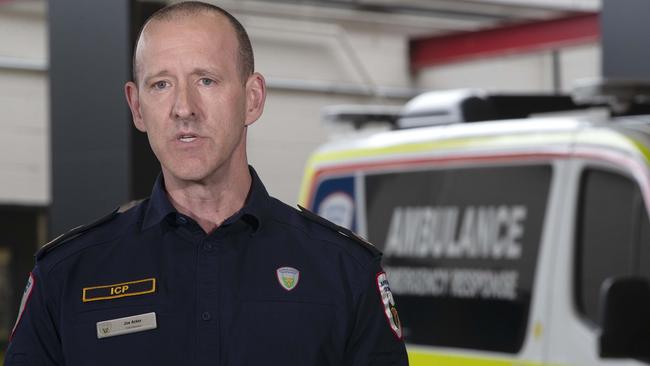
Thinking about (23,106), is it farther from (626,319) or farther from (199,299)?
(199,299)

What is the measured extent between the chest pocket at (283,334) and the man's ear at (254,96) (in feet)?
1.00

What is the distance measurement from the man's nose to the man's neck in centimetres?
12

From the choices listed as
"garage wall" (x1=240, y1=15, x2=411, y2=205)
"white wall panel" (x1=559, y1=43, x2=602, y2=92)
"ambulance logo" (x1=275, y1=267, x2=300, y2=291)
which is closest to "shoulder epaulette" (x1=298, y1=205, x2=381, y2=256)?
"ambulance logo" (x1=275, y1=267, x2=300, y2=291)

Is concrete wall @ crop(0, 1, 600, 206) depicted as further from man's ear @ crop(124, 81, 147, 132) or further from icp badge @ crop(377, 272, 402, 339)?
icp badge @ crop(377, 272, 402, 339)

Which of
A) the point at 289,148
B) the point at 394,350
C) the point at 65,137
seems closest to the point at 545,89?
the point at 289,148

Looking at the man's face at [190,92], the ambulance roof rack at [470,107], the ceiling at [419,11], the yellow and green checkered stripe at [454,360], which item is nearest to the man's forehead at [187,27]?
the man's face at [190,92]

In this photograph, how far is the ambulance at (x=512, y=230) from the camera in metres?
5.46

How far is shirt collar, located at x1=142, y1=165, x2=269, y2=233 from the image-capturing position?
7.62 ft

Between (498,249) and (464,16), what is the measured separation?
1210 cm

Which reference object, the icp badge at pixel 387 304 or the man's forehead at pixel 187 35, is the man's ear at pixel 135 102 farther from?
the icp badge at pixel 387 304

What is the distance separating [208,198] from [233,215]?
0.05m

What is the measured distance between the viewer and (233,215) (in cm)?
234

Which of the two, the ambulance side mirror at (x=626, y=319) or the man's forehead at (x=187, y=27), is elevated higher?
the man's forehead at (x=187, y=27)

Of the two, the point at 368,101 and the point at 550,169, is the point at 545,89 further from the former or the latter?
the point at 550,169
